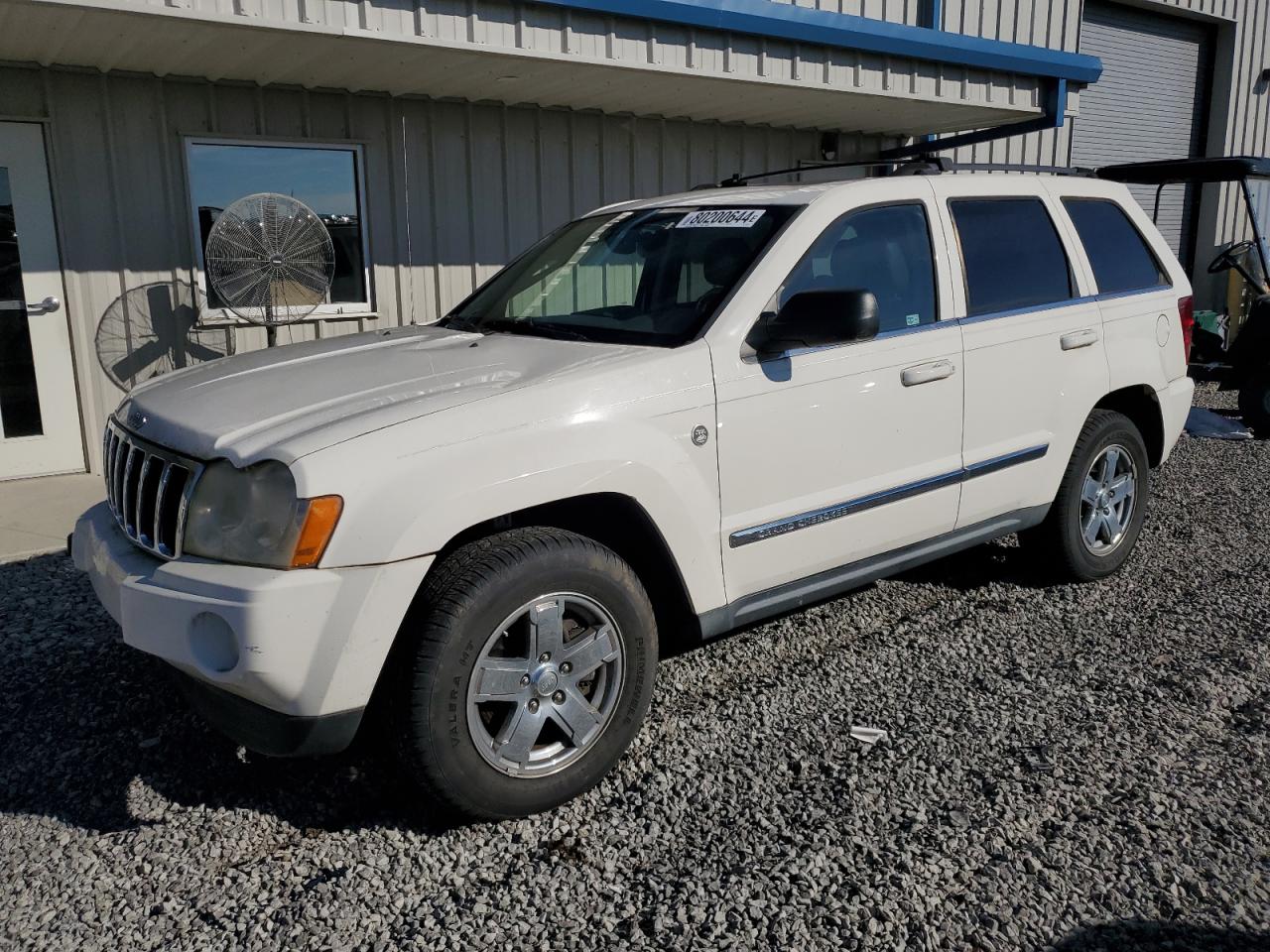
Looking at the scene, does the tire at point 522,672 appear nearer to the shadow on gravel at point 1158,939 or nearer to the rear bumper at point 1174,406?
the shadow on gravel at point 1158,939

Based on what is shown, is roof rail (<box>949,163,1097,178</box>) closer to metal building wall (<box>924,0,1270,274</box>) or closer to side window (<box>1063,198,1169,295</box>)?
side window (<box>1063,198,1169,295</box>)

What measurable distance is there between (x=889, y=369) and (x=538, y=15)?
4.01 meters

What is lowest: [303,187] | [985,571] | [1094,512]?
[985,571]

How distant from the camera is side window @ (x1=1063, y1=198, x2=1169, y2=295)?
4816 millimetres

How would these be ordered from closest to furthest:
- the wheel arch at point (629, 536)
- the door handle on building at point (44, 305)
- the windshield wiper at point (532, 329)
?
the wheel arch at point (629, 536) < the windshield wiper at point (532, 329) < the door handle on building at point (44, 305)

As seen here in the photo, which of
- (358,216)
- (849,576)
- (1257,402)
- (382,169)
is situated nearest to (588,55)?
(382,169)

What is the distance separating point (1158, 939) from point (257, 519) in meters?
2.37

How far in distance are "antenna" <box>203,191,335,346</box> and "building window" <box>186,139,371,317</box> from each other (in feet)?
1.99

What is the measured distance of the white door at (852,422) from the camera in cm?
342

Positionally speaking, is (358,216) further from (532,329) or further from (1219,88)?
(1219,88)

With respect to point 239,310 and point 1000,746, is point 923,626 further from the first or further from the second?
point 239,310

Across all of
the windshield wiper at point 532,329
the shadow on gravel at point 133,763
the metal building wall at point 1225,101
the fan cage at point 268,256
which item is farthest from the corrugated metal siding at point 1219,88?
the shadow on gravel at point 133,763

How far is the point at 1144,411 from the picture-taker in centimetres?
514

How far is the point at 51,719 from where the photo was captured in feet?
12.2
